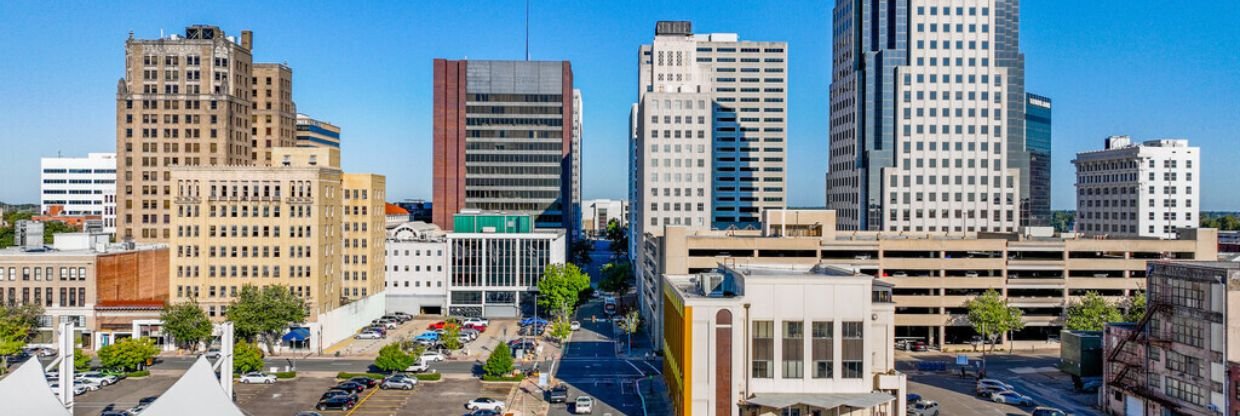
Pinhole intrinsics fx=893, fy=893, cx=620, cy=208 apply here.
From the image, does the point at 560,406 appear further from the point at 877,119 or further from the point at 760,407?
the point at 877,119

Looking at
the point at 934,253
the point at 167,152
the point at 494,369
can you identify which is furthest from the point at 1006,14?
the point at 167,152

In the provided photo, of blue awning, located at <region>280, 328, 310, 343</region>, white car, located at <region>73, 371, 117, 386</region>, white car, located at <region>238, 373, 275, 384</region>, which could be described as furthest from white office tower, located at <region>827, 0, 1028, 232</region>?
white car, located at <region>73, 371, 117, 386</region>

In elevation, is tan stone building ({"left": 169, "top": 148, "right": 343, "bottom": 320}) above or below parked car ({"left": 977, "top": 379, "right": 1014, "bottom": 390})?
above

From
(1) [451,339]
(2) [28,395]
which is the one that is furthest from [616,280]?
(2) [28,395]

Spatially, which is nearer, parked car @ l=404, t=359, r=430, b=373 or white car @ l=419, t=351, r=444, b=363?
parked car @ l=404, t=359, r=430, b=373

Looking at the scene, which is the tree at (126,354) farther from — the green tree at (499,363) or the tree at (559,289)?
the tree at (559,289)

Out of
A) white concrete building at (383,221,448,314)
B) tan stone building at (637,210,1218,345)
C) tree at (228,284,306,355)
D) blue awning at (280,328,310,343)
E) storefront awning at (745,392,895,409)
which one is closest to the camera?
storefront awning at (745,392,895,409)

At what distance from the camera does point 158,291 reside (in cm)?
11662

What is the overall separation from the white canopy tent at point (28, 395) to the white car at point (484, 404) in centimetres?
3131

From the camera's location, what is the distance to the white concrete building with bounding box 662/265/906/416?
2349 inches

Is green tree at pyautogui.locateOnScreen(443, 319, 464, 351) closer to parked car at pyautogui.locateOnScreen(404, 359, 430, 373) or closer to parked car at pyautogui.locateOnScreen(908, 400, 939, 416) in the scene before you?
parked car at pyautogui.locateOnScreen(404, 359, 430, 373)

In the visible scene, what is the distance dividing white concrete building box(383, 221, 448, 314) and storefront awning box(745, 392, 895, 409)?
86225mm

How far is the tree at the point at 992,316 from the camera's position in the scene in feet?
340

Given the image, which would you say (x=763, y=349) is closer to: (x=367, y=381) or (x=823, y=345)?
(x=823, y=345)
